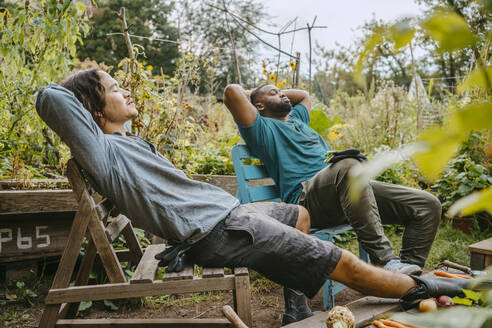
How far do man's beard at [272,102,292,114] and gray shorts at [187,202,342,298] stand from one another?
4.38 feet

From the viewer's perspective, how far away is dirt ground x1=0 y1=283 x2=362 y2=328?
7.50 feet

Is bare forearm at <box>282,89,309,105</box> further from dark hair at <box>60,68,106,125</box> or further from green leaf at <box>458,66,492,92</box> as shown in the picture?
green leaf at <box>458,66,492,92</box>

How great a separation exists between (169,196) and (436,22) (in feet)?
4.77

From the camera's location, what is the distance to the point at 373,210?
207cm

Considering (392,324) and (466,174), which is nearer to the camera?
(392,324)

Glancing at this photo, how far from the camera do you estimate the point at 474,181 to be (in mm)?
3689

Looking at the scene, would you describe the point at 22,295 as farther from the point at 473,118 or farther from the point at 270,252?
the point at 473,118

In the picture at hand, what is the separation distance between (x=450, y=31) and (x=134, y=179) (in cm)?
146

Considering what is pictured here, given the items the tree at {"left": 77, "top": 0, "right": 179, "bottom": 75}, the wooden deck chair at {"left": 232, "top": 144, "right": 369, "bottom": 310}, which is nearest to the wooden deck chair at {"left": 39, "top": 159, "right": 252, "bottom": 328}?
the wooden deck chair at {"left": 232, "top": 144, "right": 369, "bottom": 310}

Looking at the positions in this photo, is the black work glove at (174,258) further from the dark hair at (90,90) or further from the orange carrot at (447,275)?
the orange carrot at (447,275)

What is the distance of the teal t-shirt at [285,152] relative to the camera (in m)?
2.53

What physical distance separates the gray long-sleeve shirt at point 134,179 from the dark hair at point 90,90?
262mm

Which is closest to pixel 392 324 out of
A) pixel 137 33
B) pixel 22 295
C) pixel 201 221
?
pixel 201 221

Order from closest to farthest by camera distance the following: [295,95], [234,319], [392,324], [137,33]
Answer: [234,319] → [392,324] → [295,95] → [137,33]
